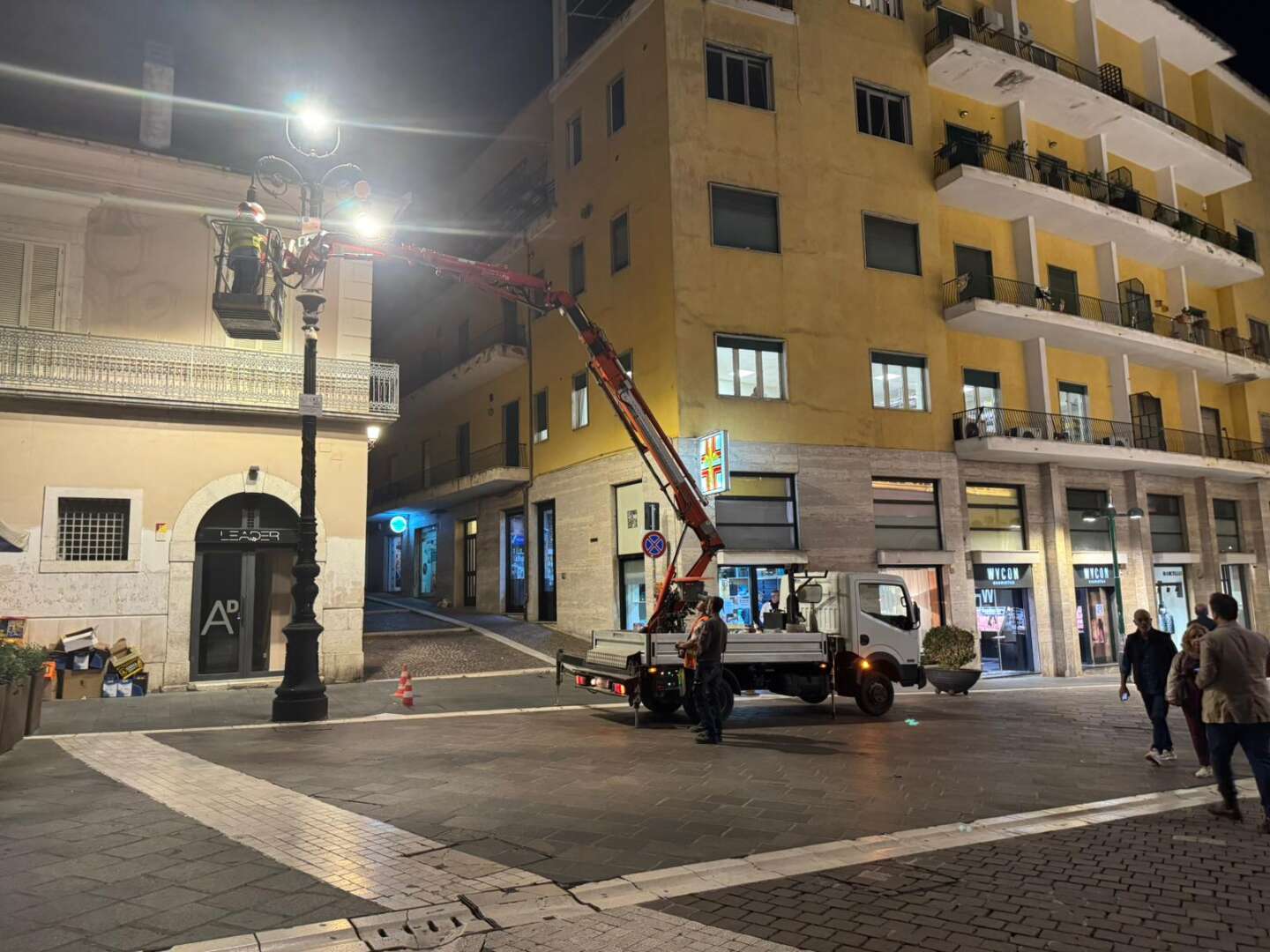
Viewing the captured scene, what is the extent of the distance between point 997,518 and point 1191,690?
15.7m

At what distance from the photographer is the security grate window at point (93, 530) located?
1534cm

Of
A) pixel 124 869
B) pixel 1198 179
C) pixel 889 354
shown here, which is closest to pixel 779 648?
pixel 124 869

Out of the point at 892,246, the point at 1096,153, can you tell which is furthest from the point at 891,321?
the point at 1096,153

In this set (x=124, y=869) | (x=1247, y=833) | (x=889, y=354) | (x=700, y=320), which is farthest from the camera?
(x=889, y=354)

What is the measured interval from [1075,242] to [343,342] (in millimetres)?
22814

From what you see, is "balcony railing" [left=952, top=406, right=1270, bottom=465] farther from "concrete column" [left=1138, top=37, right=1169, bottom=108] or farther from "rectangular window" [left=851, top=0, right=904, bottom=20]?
"concrete column" [left=1138, top=37, right=1169, bottom=108]

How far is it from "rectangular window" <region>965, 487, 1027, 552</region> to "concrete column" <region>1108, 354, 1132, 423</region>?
17.7ft

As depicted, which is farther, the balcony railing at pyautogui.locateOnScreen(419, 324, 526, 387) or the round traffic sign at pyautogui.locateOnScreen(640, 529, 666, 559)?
the balcony railing at pyautogui.locateOnScreen(419, 324, 526, 387)

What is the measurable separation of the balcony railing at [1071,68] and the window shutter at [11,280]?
75.7 feet

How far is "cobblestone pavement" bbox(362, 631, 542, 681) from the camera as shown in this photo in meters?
18.6

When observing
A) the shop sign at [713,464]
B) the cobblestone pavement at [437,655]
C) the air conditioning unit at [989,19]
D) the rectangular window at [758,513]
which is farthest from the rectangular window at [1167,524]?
the cobblestone pavement at [437,655]

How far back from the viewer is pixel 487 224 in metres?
30.5

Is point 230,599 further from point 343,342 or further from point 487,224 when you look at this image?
point 487,224

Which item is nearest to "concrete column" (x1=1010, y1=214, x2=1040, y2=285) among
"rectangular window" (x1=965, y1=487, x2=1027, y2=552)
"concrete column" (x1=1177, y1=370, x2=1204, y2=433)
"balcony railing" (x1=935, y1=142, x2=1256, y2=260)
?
"balcony railing" (x1=935, y1=142, x2=1256, y2=260)
